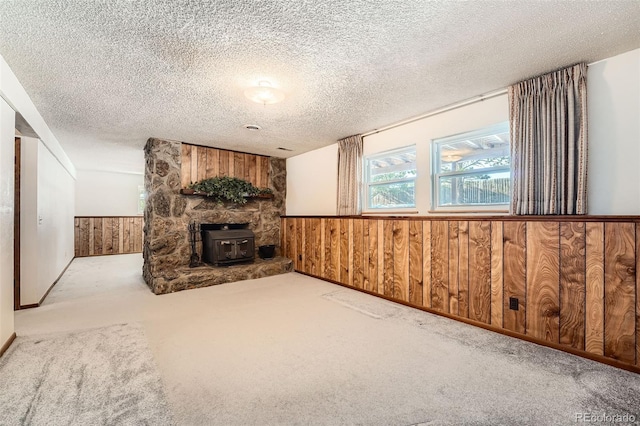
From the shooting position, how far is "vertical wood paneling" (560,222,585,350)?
7.22 feet

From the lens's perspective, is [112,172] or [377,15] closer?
[377,15]

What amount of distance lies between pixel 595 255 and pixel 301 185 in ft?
14.3

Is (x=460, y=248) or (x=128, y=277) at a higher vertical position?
(x=460, y=248)

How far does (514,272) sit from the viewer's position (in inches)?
101

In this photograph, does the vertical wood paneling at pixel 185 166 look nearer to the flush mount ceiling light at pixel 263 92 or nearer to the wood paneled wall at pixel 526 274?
the flush mount ceiling light at pixel 263 92

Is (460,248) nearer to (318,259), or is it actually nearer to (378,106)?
(378,106)

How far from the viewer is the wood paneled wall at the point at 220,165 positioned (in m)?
4.81

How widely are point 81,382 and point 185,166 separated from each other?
11.9ft

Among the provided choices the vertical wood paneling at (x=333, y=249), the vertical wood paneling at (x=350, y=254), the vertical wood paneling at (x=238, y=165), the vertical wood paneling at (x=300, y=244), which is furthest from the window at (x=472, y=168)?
the vertical wood paneling at (x=238, y=165)

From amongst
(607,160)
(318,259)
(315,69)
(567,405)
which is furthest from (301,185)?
(567,405)

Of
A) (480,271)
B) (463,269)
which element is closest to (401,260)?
(463,269)

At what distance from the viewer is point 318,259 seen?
4.88 meters

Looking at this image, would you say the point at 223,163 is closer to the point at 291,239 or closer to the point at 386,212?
the point at 291,239

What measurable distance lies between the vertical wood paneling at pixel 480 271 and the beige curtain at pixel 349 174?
1797 millimetres
